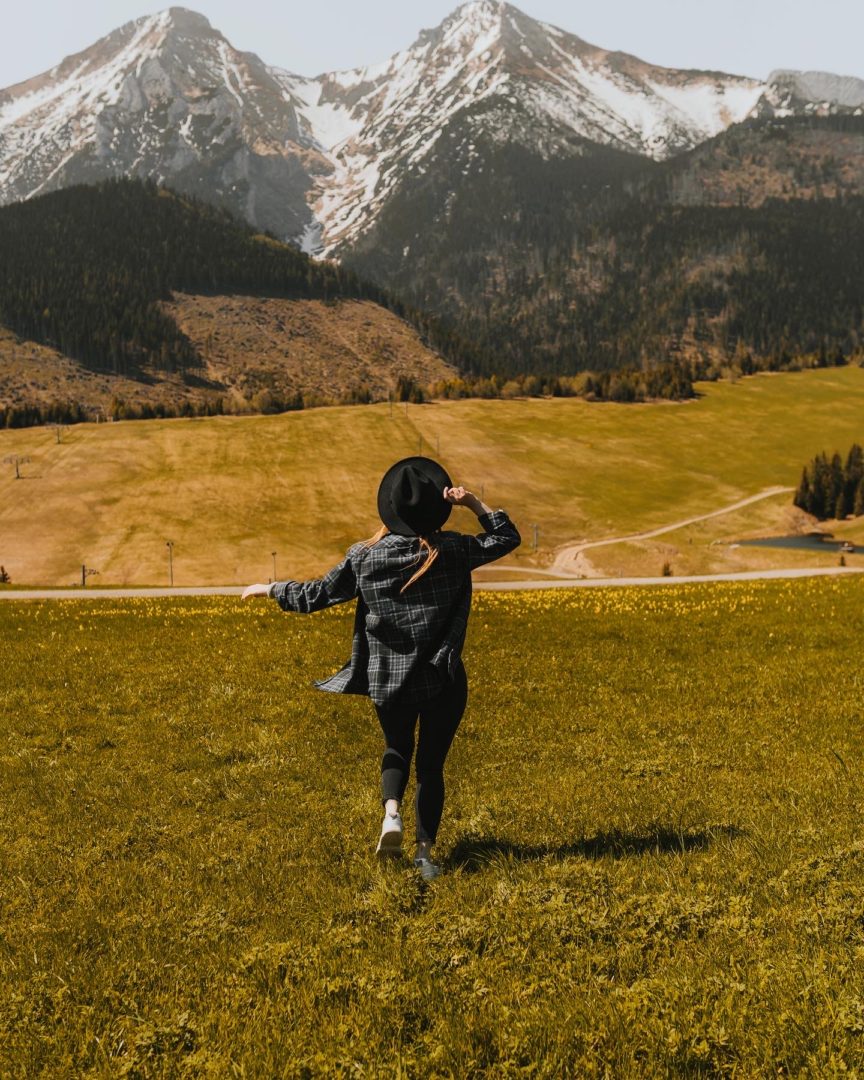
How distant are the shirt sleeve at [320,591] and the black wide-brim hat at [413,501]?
0.68 meters

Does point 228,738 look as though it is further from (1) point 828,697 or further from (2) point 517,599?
(2) point 517,599

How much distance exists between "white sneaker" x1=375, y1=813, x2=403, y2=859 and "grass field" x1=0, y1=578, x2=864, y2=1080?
0.61 ft

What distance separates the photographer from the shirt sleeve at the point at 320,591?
800 cm

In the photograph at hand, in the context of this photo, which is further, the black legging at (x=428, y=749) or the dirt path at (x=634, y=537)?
the dirt path at (x=634, y=537)

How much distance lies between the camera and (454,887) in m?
7.07

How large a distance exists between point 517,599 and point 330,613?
26.7ft

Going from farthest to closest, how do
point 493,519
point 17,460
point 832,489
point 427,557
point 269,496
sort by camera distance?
point 17,460
point 832,489
point 269,496
point 493,519
point 427,557

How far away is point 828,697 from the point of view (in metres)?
14.0

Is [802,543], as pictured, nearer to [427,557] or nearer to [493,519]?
[493,519]

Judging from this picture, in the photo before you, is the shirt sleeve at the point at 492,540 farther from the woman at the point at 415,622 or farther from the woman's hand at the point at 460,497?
the woman's hand at the point at 460,497

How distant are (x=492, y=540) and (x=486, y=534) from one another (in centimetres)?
11

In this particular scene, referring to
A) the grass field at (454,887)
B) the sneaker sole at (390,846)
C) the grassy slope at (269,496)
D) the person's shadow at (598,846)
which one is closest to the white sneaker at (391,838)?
the sneaker sole at (390,846)

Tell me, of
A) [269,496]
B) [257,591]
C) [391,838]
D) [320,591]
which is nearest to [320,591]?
[320,591]

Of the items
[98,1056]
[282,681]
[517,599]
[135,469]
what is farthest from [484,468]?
[98,1056]
